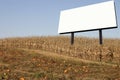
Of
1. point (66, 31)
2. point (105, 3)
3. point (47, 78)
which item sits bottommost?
point (47, 78)

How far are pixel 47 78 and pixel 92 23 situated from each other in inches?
755

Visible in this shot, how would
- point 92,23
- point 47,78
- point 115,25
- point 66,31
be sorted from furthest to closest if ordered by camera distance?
point 66,31
point 92,23
point 115,25
point 47,78

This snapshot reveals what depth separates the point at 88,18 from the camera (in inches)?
1265

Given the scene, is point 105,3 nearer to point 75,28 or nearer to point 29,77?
point 75,28

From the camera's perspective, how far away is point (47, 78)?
12.8 m

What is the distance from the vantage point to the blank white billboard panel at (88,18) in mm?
29719

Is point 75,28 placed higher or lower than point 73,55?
higher

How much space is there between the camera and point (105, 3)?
30500mm

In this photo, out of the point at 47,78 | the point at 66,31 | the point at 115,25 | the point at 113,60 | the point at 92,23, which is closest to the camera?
the point at 47,78

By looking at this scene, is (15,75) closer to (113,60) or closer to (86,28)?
(113,60)

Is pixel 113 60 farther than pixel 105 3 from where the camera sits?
No

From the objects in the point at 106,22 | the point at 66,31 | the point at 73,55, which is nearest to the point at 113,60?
the point at 73,55

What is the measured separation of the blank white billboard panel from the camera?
97.5 feet

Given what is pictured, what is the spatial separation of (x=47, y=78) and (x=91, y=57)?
13.5 m
